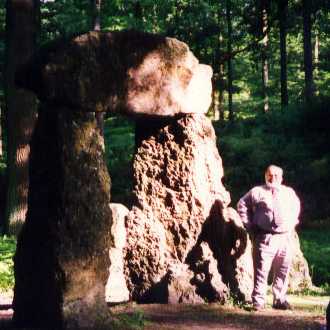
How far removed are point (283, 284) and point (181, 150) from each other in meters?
2.24

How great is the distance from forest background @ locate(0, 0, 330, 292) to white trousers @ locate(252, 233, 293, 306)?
10.4 ft

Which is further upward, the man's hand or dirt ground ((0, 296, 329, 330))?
the man's hand

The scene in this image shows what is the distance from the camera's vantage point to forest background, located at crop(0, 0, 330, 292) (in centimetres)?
1347

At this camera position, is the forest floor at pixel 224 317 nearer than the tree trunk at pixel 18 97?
Yes

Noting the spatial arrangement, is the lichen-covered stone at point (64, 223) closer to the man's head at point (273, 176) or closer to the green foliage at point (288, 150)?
the man's head at point (273, 176)

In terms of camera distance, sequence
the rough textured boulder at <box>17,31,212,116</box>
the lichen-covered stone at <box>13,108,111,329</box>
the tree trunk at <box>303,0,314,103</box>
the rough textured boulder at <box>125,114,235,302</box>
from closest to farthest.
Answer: the lichen-covered stone at <box>13,108,111,329</box>, the rough textured boulder at <box>17,31,212,116</box>, the rough textured boulder at <box>125,114,235,302</box>, the tree trunk at <box>303,0,314,103</box>

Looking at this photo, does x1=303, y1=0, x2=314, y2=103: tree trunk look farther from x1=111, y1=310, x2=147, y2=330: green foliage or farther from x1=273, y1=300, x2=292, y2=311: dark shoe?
x1=111, y1=310, x2=147, y2=330: green foliage

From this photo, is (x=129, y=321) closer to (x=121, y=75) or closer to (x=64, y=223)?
(x=64, y=223)

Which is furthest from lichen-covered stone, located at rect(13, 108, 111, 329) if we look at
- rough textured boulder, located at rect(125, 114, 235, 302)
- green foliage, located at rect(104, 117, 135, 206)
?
green foliage, located at rect(104, 117, 135, 206)

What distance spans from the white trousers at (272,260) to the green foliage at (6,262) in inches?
182

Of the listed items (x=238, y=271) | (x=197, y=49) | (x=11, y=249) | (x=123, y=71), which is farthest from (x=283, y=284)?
(x=197, y=49)

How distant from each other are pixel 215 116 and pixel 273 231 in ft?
95.8


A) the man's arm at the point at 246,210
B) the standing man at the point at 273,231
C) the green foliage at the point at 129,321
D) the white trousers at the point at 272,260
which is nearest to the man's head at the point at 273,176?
the standing man at the point at 273,231

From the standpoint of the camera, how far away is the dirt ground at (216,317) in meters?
7.14
